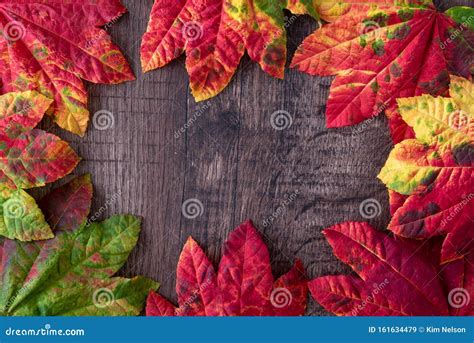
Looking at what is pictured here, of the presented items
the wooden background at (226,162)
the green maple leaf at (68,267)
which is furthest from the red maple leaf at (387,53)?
the green maple leaf at (68,267)

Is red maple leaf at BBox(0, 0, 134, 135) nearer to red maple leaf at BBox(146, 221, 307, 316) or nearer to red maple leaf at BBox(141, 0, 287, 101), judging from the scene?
red maple leaf at BBox(141, 0, 287, 101)

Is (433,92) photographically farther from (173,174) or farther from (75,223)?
(75,223)

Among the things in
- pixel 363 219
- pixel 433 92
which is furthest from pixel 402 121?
pixel 363 219

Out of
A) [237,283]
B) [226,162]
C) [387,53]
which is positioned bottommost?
[237,283]

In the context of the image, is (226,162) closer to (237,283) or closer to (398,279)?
(237,283)

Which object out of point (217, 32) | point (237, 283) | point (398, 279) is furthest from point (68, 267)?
point (398, 279)

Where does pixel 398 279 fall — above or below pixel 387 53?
below
